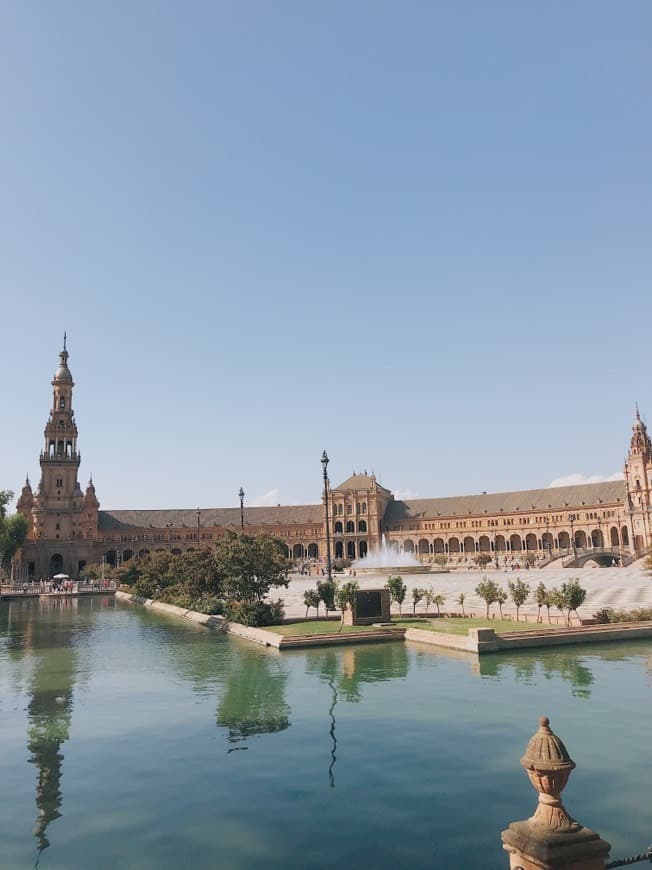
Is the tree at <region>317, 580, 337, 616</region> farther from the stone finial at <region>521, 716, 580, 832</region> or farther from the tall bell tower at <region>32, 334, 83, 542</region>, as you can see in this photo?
the tall bell tower at <region>32, 334, 83, 542</region>

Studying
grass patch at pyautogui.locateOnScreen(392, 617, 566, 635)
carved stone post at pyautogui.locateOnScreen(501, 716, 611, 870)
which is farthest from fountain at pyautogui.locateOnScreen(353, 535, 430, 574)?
carved stone post at pyautogui.locateOnScreen(501, 716, 611, 870)

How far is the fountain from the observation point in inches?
3378

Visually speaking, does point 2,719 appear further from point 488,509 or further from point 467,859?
point 488,509

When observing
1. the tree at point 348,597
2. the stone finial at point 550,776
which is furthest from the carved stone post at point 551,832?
the tree at point 348,597

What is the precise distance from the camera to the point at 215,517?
144500 mm

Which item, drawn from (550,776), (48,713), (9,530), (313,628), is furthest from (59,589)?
(550,776)

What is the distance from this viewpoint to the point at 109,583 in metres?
88.2

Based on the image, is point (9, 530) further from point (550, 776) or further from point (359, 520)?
point (550, 776)

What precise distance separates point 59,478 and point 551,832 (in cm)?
13065

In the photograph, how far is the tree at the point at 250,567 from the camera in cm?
3656

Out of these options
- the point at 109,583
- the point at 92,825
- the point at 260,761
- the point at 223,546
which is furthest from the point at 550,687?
the point at 109,583

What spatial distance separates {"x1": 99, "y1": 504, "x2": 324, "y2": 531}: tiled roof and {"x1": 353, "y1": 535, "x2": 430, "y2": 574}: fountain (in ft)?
59.1

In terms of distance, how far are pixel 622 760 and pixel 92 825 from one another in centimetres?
940

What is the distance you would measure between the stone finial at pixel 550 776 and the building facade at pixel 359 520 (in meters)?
104
